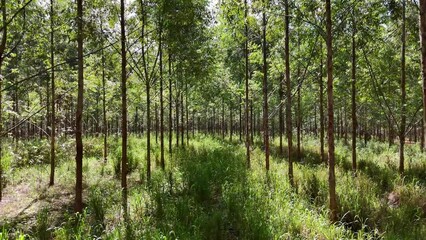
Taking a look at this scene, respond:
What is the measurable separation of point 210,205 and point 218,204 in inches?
9.7

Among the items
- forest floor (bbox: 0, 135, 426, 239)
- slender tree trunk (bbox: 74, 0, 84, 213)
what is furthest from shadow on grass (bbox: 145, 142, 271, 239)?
slender tree trunk (bbox: 74, 0, 84, 213)

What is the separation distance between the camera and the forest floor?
6664 millimetres

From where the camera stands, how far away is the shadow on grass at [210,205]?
6.71 m

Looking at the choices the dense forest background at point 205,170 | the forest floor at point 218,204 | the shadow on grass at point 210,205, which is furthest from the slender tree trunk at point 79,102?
the shadow on grass at point 210,205

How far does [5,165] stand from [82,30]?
9.00 meters

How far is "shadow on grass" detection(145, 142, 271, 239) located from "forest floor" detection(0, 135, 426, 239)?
0.08 ft

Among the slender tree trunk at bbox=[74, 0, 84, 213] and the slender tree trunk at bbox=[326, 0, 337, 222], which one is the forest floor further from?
the slender tree trunk at bbox=[74, 0, 84, 213]

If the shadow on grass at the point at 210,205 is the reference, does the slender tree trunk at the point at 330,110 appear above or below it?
above

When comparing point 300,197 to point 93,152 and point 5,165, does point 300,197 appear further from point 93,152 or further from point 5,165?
point 93,152

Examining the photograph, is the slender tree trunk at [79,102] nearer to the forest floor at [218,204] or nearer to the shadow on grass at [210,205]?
the forest floor at [218,204]

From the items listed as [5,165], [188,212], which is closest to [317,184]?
Result: [188,212]

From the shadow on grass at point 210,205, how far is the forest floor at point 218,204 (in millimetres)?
26

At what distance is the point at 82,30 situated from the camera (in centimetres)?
721

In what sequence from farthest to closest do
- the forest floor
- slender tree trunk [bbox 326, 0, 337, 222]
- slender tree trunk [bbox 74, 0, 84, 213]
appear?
slender tree trunk [bbox 74, 0, 84, 213] < slender tree trunk [bbox 326, 0, 337, 222] < the forest floor
